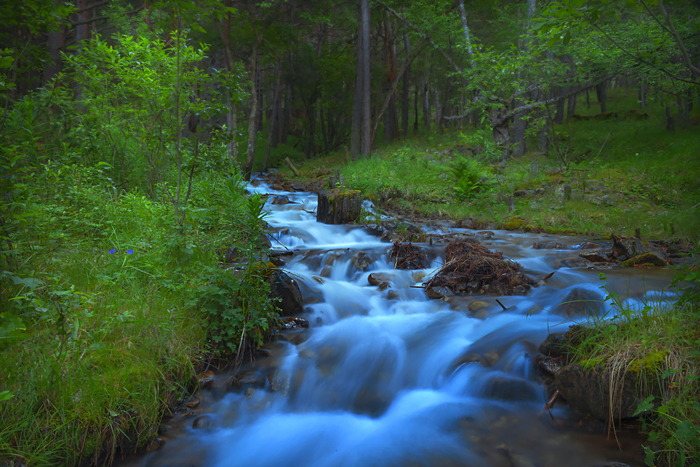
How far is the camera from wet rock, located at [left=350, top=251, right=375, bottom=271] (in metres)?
6.18

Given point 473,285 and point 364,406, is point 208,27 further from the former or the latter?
point 364,406

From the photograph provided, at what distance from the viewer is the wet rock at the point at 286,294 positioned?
4.39 meters

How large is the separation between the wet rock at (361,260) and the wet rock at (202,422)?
347 centimetres

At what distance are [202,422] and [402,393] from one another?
181 centimetres

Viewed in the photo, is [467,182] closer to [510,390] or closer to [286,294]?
[286,294]

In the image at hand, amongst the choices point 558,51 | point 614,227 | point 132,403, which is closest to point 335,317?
point 132,403

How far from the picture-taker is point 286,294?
451 centimetres

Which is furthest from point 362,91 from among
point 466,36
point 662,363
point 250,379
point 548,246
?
point 662,363

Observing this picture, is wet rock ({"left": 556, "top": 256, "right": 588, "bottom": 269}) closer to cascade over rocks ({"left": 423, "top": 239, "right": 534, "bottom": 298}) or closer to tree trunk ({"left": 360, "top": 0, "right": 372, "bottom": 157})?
cascade over rocks ({"left": 423, "top": 239, "right": 534, "bottom": 298})

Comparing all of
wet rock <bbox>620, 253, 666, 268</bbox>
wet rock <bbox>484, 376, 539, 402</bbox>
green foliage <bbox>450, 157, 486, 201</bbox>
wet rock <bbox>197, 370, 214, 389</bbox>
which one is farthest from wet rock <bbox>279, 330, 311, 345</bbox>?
green foliage <bbox>450, 157, 486, 201</bbox>

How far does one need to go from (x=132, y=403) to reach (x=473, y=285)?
4.18 metres

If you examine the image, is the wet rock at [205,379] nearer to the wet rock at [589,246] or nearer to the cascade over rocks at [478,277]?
the cascade over rocks at [478,277]

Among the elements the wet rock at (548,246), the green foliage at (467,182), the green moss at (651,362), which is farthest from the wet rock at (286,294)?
the green foliage at (467,182)

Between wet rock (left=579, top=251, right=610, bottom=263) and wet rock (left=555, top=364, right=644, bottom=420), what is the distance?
366 centimetres
